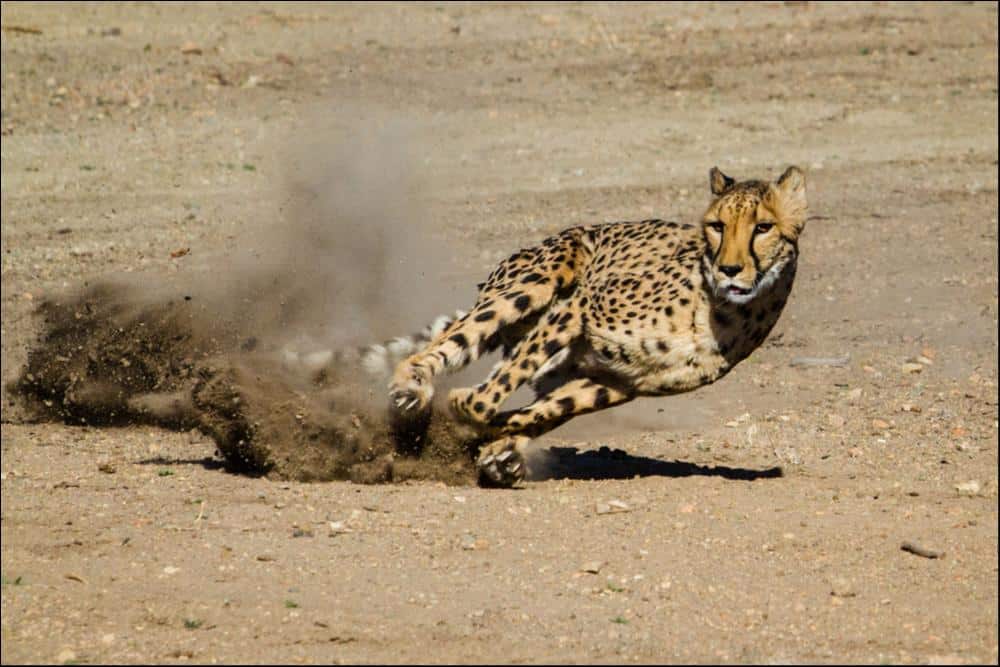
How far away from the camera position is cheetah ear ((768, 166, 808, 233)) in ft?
23.5

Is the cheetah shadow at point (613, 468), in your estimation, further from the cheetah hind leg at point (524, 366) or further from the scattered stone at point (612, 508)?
the scattered stone at point (612, 508)

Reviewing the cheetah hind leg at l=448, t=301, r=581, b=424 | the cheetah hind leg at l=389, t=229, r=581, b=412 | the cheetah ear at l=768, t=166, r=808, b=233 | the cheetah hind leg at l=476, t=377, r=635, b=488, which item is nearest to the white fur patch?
the cheetah hind leg at l=448, t=301, r=581, b=424

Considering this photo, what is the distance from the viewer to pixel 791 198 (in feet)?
23.7

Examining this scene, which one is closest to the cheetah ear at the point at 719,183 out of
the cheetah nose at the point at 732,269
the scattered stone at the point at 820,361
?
the cheetah nose at the point at 732,269

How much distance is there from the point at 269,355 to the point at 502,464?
1145 millimetres

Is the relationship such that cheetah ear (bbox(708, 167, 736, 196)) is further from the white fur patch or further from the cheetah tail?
the cheetah tail

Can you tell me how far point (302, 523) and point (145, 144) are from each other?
7679mm

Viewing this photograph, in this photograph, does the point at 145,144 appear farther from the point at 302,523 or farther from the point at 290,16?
the point at 302,523

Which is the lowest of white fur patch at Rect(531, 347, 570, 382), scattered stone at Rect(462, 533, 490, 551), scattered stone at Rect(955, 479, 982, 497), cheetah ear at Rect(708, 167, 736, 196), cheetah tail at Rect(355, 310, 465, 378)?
scattered stone at Rect(462, 533, 490, 551)

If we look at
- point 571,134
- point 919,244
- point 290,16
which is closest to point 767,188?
point 919,244

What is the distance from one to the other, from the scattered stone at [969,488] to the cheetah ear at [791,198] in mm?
1261

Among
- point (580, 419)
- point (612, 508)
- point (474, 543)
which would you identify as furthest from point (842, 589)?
point (580, 419)

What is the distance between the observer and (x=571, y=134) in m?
14.2

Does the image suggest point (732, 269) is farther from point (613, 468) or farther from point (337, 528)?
point (337, 528)
